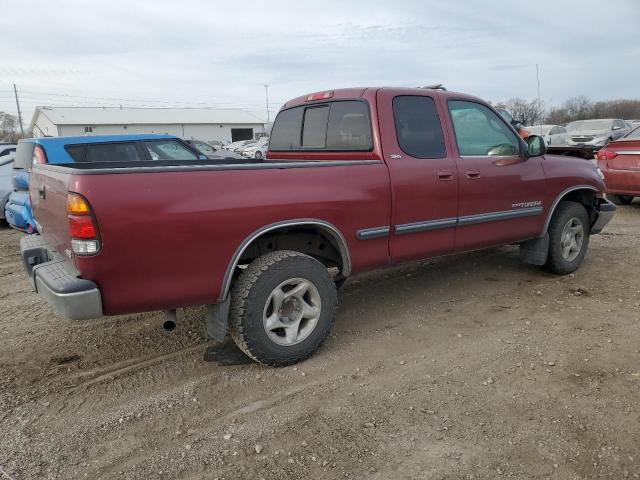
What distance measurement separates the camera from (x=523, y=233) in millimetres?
5098

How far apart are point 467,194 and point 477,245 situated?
540 mm

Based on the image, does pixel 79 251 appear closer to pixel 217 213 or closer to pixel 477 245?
pixel 217 213

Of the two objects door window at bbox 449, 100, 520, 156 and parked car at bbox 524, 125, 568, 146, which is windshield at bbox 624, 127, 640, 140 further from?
parked car at bbox 524, 125, 568, 146

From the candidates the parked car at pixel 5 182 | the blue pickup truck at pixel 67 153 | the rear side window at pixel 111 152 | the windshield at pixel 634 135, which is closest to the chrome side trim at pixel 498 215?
the blue pickup truck at pixel 67 153

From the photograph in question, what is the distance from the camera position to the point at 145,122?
195 ft

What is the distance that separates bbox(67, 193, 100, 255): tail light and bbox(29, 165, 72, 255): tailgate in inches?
4.5

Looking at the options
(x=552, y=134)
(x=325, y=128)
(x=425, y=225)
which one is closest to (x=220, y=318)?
(x=425, y=225)

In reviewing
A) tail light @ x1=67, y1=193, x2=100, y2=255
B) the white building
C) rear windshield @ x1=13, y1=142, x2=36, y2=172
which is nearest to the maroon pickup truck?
tail light @ x1=67, y1=193, x2=100, y2=255

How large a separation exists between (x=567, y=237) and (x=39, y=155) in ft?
21.8

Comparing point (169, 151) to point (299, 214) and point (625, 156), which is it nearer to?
point (299, 214)

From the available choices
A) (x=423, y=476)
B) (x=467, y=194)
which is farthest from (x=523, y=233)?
(x=423, y=476)

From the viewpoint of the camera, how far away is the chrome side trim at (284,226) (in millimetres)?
3275

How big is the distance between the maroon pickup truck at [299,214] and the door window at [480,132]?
0.6 inches

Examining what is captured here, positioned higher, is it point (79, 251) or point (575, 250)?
point (79, 251)
